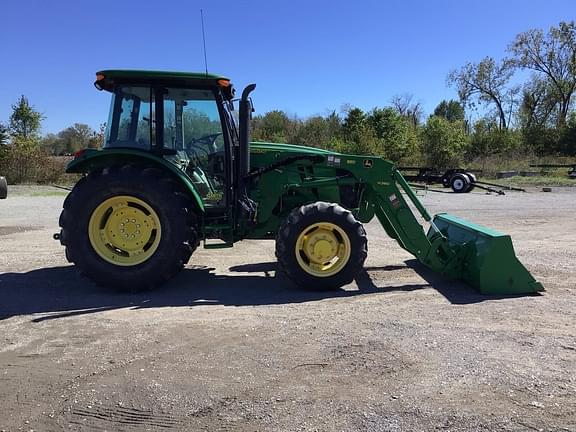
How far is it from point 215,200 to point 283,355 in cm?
295

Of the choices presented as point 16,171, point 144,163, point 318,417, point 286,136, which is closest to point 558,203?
point 144,163

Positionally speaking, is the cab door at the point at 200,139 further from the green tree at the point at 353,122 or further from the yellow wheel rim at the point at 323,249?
the green tree at the point at 353,122

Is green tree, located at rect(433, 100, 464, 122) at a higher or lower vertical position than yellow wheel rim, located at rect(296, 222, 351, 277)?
higher

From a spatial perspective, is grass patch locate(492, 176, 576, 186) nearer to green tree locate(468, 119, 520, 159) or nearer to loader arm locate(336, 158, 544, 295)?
green tree locate(468, 119, 520, 159)

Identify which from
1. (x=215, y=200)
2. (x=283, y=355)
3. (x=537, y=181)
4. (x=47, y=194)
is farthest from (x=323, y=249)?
(x=537, y=181)

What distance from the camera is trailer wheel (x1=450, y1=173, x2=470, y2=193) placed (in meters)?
23.7

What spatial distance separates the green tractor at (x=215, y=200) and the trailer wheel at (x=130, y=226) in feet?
0.04

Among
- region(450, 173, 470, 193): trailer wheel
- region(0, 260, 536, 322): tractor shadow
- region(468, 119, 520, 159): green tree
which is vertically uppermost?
region(468, 119, 520, 159): green tree

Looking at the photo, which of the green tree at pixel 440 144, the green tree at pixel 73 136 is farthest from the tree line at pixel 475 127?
the green tree at pixel 73 136

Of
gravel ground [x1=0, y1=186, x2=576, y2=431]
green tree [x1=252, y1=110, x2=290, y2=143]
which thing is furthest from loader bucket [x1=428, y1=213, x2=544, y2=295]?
green tree [x1=252, y1=110, x2=290, y2=143]

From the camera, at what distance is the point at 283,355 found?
4383 millimetres

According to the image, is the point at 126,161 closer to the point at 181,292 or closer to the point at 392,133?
the point at 181,292

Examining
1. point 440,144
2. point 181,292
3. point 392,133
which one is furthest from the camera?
point 392,133

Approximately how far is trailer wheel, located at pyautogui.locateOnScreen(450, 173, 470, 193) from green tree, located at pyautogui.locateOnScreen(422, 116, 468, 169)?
40.4 feet
